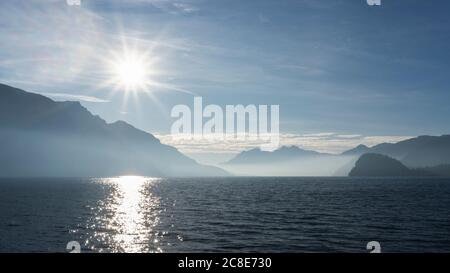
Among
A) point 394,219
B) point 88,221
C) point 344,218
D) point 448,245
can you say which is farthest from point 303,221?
point 88,221

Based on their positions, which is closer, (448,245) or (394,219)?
(448,245)

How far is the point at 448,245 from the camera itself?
138ft

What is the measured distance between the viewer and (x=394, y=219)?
65.1 m
